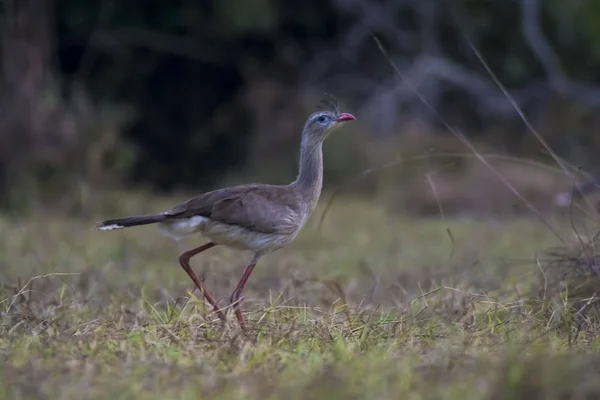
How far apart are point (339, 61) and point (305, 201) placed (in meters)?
13.3

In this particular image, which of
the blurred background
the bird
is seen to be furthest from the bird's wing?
the blurred background

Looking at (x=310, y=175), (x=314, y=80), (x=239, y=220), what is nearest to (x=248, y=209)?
(x=239, y=220)

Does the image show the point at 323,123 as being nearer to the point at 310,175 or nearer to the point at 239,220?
the point at 310,175

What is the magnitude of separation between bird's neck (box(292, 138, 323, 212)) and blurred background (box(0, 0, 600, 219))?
7558mm

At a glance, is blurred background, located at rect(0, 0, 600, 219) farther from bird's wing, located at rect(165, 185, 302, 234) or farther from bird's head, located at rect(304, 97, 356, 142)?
bird's wing, located at rect(165, 185, 302, 234)

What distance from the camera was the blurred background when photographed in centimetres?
1490

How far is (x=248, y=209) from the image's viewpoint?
5.89 meters

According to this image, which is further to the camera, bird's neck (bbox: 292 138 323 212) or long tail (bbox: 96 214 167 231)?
bird's neck (bbox: 292 138 323 212)

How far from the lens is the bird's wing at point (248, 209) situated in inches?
231

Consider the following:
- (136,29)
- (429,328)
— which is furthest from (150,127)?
(429,328)

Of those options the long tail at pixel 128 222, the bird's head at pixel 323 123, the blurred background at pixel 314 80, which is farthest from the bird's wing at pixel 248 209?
the blurred background at pixel 314 80

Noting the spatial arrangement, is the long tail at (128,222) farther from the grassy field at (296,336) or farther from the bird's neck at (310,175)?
the bird's neck at (310,175)

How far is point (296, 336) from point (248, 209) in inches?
45.1

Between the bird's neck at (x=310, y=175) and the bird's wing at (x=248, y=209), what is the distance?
211 mm
